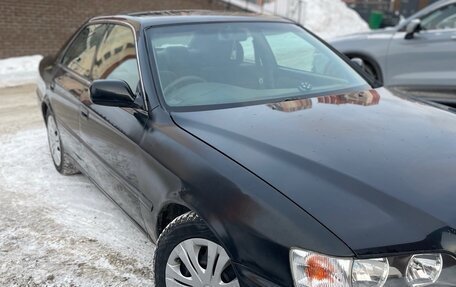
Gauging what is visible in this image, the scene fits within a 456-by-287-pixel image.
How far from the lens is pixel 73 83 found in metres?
3.86

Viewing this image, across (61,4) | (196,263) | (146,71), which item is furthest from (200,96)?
(61,4)

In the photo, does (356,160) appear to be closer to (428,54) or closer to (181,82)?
(181,82)

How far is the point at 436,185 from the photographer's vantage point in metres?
1.90

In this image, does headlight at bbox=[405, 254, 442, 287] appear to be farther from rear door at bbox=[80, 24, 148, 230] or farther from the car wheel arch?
rear door at bbox=[80, 24, 148, 230]

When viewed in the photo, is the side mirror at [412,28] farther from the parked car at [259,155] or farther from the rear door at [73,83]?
the rear door at [73,83]

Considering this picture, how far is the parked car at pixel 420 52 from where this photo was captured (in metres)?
5.64

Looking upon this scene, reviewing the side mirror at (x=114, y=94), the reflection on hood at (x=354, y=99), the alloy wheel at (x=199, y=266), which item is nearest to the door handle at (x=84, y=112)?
the side mirror at (x=114, y=94)

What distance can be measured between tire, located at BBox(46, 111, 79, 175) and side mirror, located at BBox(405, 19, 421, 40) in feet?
14.0

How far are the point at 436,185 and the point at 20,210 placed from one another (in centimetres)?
308

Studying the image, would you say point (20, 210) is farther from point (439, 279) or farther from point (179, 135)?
point (439, 279)

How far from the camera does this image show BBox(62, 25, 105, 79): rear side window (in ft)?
12.7

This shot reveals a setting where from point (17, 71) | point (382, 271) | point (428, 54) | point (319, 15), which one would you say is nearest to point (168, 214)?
point (382, 271)

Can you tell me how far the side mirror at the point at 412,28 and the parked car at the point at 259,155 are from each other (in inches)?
103

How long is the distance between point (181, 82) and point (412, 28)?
4.03 meters
